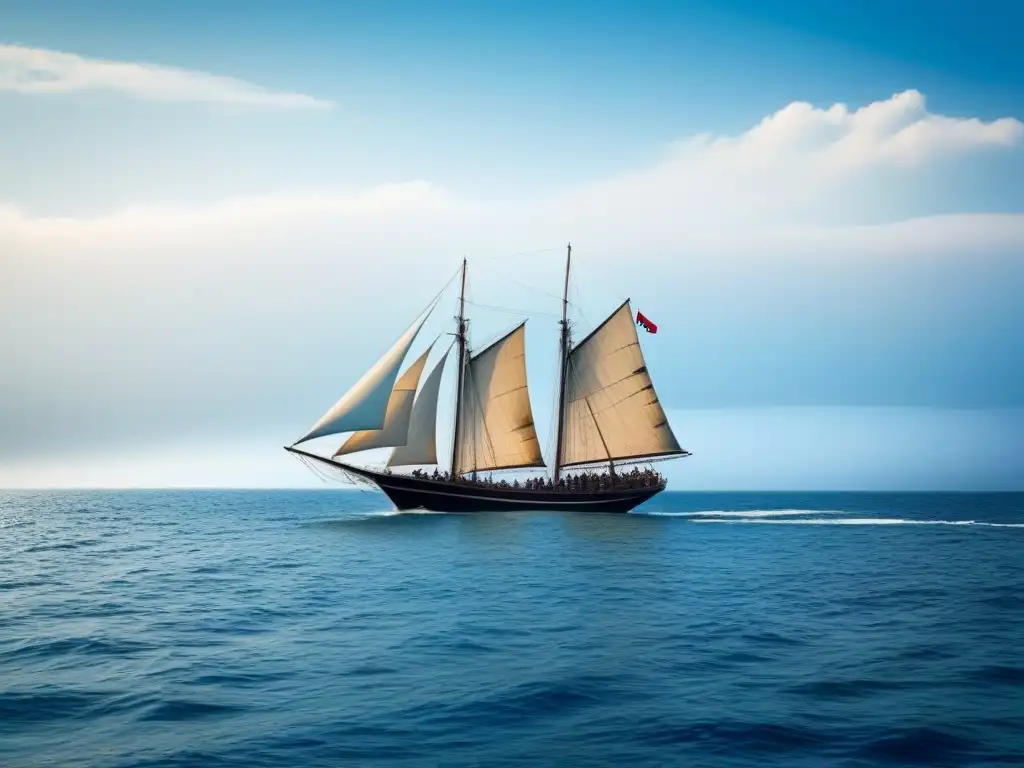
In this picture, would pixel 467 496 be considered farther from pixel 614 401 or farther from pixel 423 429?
pixel 614 401

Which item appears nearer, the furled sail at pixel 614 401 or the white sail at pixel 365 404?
the white sail at pixel 365 404

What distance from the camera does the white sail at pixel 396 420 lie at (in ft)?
230

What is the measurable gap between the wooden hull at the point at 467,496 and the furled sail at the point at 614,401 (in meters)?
4.11

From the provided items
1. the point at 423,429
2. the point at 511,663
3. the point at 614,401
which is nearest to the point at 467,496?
the point at 423,429

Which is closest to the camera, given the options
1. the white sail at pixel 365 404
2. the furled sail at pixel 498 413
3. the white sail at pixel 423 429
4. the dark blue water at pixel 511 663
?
the dark blue water at pixel 511 663

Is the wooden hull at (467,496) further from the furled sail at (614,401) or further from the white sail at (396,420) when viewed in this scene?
the white sail at (396,420)

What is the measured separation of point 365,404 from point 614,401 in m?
24.7

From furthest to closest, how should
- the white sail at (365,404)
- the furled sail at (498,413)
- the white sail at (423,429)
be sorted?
the furled sail at (498,413)
the white sail at (423,429)
the white sail at (365,404)

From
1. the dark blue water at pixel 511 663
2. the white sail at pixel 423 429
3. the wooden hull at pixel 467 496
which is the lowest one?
the dark blue water at pixel 511 663

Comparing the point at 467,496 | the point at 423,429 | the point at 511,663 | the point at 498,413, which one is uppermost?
the point at 498,413

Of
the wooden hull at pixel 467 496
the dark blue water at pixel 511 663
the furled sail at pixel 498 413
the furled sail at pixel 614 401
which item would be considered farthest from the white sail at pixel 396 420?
the dark blue water at pixel 511 663

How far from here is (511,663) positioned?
19.5m

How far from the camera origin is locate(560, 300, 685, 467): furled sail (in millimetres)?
77125

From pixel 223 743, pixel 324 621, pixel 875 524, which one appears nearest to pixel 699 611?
pixel 324 621
